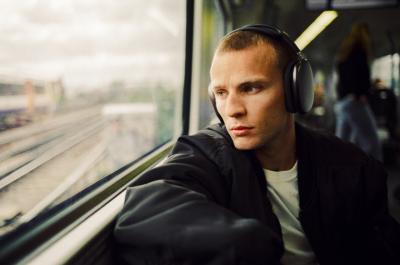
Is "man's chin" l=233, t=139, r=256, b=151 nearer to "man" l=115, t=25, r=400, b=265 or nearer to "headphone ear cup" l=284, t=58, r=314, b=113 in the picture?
"man" l=115, t=25, r=400, b=265

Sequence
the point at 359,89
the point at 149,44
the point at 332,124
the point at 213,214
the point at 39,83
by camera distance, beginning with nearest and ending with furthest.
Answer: the point at 213,214
the point at 39,83
the point at 149,44
the point at 359,89
the point at 332,124

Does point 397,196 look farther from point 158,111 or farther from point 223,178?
point 223,178

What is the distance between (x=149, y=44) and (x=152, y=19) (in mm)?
165

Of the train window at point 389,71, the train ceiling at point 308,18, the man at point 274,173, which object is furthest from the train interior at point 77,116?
the train window at point 389,71

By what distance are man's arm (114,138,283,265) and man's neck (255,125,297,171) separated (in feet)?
1.69

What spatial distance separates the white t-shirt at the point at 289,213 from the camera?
49.7 inches

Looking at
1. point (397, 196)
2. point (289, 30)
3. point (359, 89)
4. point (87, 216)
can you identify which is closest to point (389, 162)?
point (397, 196)

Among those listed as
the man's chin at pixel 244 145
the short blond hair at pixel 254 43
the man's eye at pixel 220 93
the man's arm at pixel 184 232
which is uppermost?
the short blond hair at pixel 254 43

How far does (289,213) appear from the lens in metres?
1.30

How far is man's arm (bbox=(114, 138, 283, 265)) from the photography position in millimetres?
770

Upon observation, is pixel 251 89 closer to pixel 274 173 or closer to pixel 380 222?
pixel 274 173

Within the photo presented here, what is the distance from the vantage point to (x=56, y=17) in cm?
117

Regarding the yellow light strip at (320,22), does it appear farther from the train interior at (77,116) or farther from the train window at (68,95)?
the train window at (68,95)

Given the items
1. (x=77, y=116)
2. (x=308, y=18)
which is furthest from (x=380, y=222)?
(x=308, y=18)
